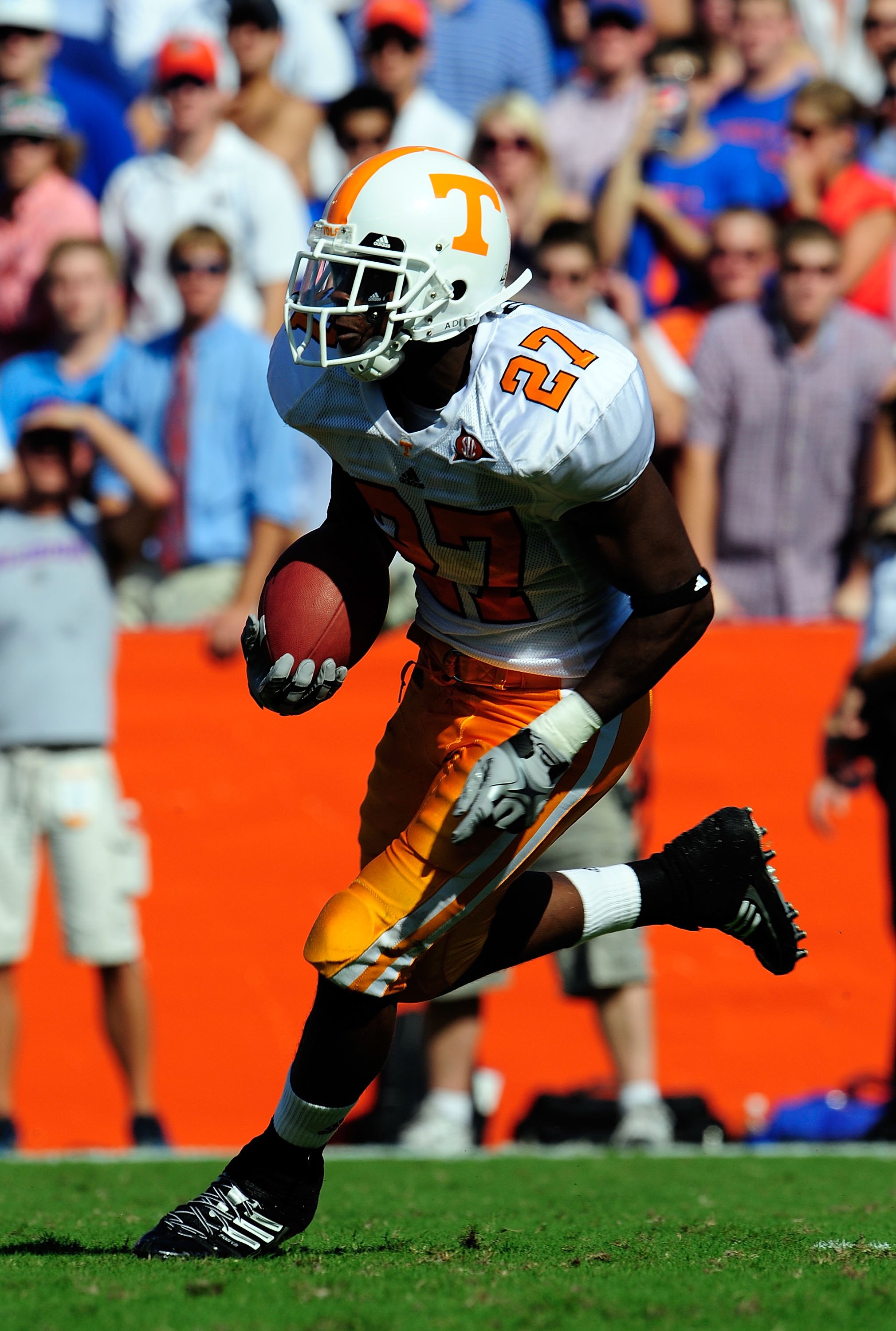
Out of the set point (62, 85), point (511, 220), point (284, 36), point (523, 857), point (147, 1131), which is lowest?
point (147, 1131)

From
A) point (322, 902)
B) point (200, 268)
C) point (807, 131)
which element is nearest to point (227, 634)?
point (322, 902)

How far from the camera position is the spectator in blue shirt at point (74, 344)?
7.73 m

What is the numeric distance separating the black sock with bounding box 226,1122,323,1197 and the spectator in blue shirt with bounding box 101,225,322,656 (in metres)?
3.59

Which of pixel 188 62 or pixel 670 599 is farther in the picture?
pixel 188 62

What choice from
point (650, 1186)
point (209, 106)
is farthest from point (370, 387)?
point (209, 106)

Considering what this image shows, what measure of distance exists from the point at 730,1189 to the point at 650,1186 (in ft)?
0.72

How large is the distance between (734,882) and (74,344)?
475 centimetres

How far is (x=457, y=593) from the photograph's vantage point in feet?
12.8

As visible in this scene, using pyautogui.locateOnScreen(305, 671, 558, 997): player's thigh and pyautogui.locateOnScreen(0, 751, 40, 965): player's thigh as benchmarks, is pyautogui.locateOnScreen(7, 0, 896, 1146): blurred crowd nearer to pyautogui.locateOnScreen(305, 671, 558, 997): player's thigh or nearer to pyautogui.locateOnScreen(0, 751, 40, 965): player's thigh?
pyautogui.locateOnScreen(0, 751, 40, 965): player's thigh

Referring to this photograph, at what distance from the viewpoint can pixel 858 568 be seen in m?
7.34

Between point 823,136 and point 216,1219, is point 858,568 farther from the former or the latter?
point 216,1219

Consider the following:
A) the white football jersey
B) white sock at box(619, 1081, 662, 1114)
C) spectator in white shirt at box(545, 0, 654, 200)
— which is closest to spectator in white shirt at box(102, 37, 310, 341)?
spectator in white shirt at box(545, 0, 654, 200)

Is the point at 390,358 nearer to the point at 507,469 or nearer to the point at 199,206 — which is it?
the point at 507,469

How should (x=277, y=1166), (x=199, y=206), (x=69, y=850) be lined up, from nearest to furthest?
(x=277, y=1166)
(x=69, y=850)
(x=199, y=206)
